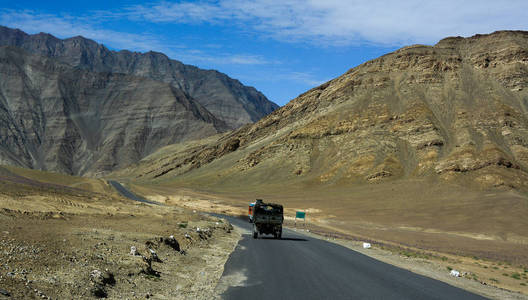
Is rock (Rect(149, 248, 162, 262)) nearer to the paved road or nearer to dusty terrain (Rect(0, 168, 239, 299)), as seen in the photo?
dusty terrain (Rect(0, 168, 239, 299))

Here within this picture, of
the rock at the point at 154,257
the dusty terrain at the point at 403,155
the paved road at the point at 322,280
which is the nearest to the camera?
the paved road at the point at 322,280

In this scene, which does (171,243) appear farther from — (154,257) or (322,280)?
(322,280)

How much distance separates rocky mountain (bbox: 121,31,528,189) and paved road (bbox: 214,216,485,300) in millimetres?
66349

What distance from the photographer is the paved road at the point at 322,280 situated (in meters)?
12.6

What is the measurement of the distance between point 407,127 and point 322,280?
94.4 metres

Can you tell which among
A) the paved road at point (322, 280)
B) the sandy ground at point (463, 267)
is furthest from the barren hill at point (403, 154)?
the paved road at point (322, 280)

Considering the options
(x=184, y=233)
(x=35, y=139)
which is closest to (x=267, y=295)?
(x=184, y=233)

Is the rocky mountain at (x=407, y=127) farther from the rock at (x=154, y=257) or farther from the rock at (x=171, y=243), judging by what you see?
the rock at (x=154, y=257)

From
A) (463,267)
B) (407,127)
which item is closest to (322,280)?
(463,267)

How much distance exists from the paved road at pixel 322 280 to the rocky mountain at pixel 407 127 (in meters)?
66.3

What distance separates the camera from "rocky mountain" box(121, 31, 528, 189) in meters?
88.6

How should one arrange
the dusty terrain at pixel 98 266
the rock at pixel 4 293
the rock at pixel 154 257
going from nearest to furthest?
1. the rock at pixel 4 293
2. the dusty terrain at pixel 98 266
3. the rock at pixel 154 257

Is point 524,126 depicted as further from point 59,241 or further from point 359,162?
point 59,241

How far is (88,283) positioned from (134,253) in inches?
200
